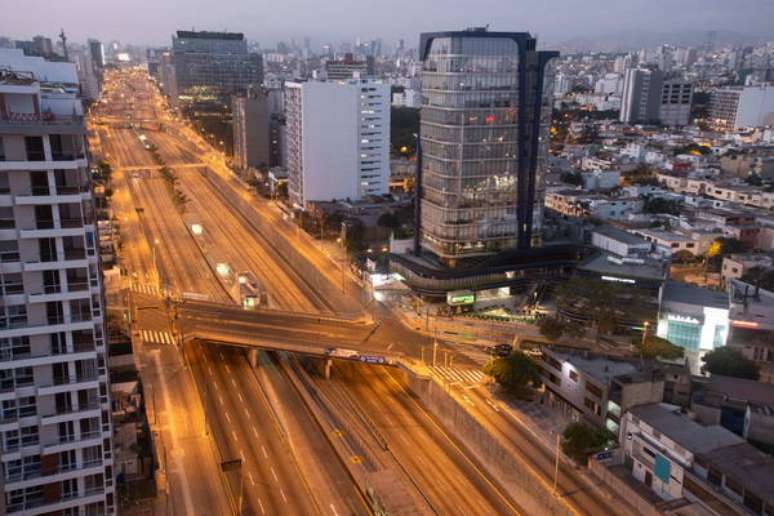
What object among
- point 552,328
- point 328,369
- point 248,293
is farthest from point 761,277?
point 248,293

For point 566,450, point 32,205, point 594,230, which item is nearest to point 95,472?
point 32,205

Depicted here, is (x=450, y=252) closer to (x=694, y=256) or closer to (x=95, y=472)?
(x=694, y=256)

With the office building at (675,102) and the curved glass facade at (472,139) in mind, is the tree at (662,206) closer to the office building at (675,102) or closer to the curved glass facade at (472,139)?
the curved glass facade at (472,139)

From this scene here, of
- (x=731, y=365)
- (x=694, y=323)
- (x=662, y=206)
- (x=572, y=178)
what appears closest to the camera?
(x=731, y=365)

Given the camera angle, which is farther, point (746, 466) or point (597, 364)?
point (597, 364)

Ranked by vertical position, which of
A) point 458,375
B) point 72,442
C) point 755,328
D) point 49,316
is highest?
point 49,316

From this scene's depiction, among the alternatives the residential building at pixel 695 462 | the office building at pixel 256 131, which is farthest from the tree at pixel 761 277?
the office building at pixel 256 131

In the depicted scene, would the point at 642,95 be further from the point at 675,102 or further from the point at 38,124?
the point at 38,124
